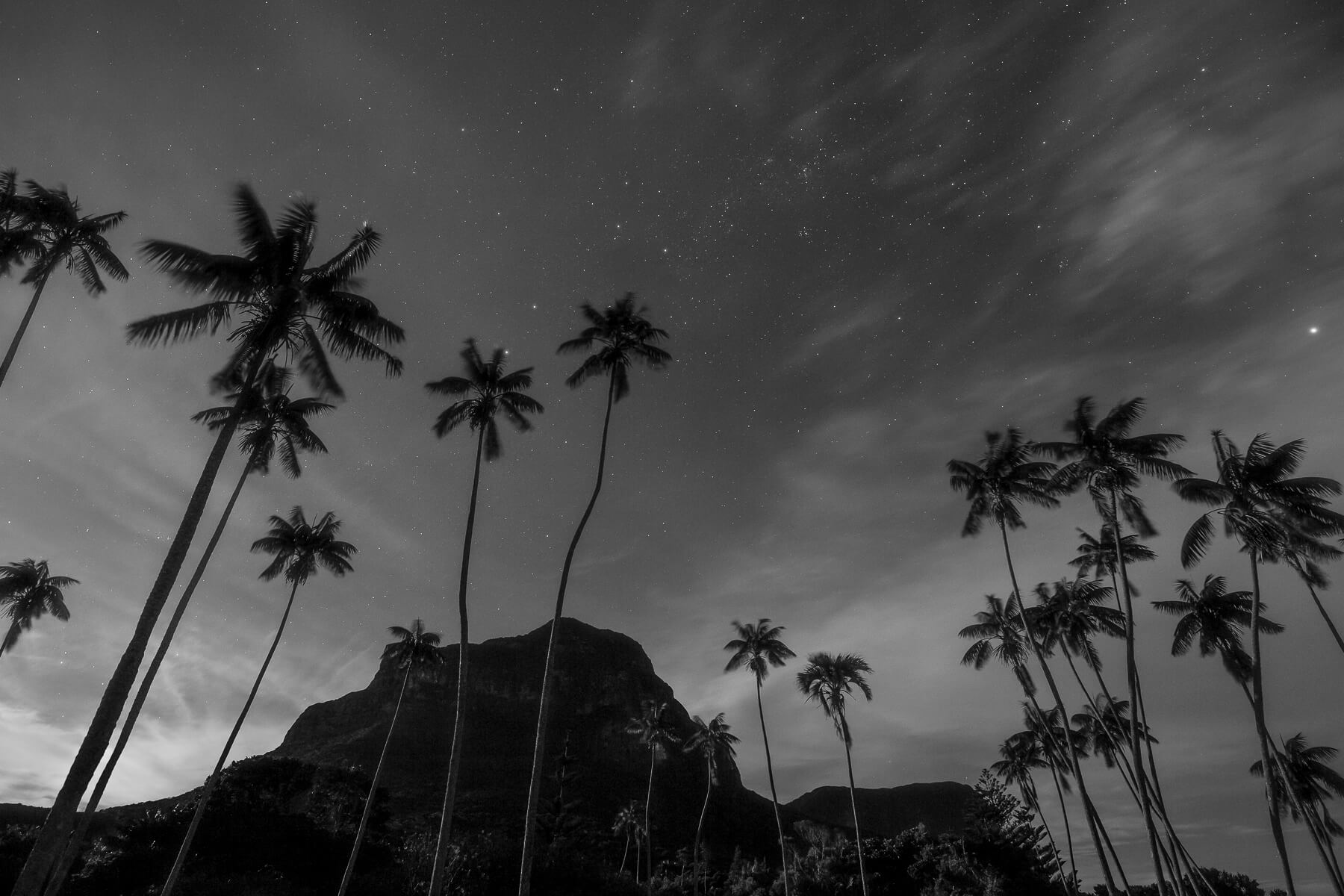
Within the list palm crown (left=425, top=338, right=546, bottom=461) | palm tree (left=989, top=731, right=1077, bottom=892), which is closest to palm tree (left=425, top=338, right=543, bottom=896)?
palm crown (left=425, top=338, right=546, bottom=461)

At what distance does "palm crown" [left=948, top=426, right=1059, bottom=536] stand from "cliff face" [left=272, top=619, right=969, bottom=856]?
76929mm

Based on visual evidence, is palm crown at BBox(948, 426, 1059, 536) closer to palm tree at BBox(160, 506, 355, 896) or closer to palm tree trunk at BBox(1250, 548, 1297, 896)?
palm tree trunk at BBox(1250, 548, 1297, 896)

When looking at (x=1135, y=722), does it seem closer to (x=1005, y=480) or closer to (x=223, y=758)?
(x=1005, y=480)

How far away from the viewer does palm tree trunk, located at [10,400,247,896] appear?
10422 millimetres

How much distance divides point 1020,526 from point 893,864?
34308mm

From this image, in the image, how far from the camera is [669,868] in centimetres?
7575

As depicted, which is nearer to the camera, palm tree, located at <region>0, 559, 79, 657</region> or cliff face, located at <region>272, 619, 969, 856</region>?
palm tree, located at <region>0, 559, 79, 657</region>

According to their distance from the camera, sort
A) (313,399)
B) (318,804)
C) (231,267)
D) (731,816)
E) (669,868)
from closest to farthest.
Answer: (231,267)
(313,399)
(318,804)
(669,868)
(731,816)

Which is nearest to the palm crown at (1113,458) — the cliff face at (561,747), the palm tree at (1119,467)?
the palm tree at (1119,467)

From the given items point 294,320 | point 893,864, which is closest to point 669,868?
point 893,864

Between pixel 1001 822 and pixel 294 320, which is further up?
pixel 294 320

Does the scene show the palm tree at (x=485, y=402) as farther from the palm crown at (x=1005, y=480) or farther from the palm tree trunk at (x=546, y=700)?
the palm crown at (x=1005, y=480)

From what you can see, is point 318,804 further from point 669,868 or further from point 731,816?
point 731,816

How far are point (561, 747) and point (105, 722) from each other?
143612 mm
